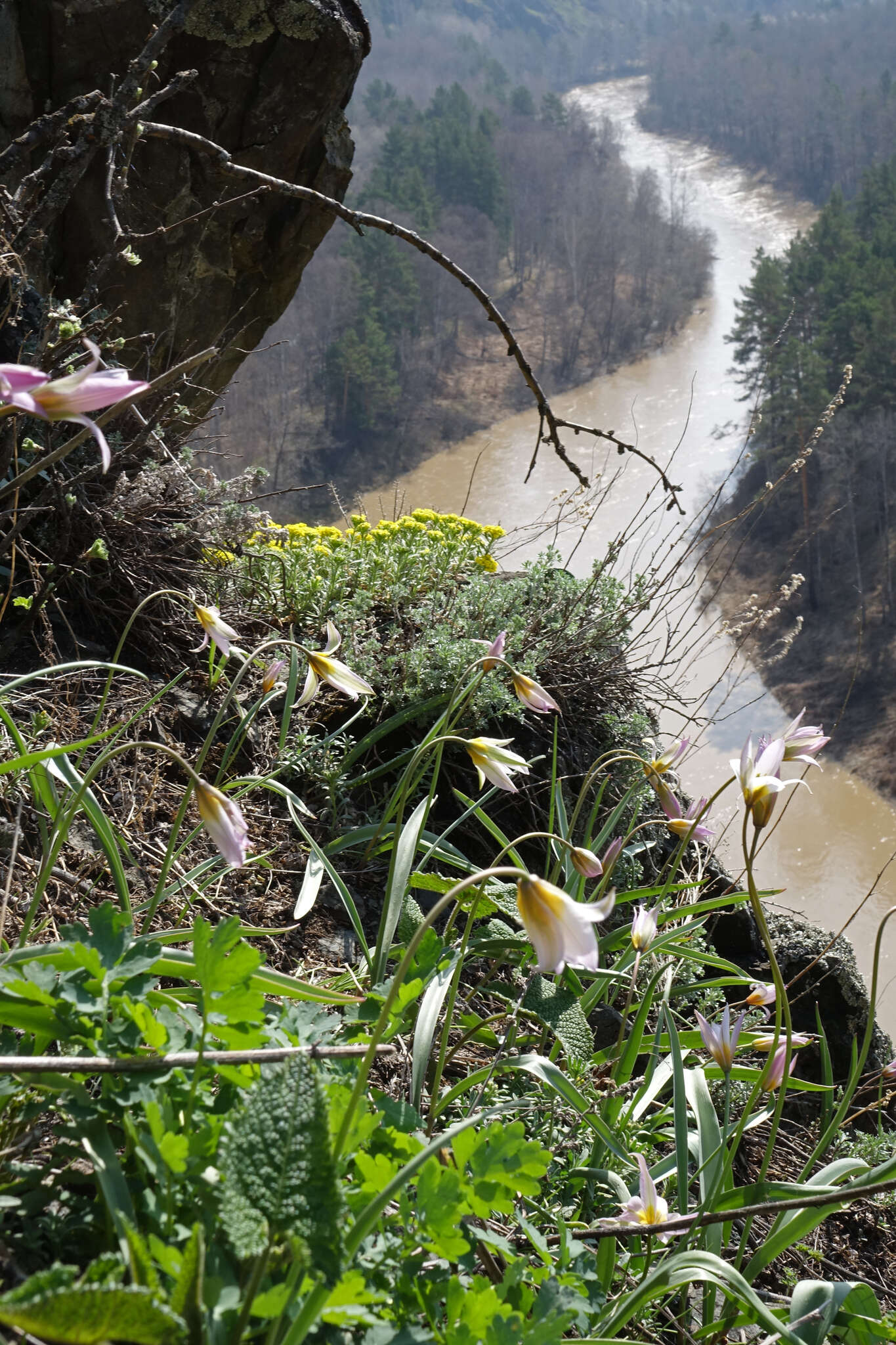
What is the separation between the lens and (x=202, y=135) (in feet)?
9.81

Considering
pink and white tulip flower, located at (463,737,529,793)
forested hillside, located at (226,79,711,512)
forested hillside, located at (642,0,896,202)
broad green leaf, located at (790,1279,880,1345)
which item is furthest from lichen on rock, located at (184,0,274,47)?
forested hillside, located at (642,0,896,202)

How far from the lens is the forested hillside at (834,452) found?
2264 centimetres

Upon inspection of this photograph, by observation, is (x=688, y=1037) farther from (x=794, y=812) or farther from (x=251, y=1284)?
(x=794, y=812)

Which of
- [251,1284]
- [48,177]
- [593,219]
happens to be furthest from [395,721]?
[593,219]

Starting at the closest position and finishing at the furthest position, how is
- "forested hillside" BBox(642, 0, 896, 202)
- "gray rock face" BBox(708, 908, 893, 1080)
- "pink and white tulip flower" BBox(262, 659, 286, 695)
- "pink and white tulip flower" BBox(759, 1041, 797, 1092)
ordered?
"pink and white tulip flower" BBox(759, 1041, 797, 1092) → "pink and white tulip flower" BBox(262, 659, 286, 695) → "gray rock face" BBox(708, 908, 893, 1080) → "forested hillside" BBox(642, 0, 896, 202)

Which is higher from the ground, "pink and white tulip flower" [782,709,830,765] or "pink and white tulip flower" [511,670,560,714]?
"pink and white tulip flower" [782,709,830,765]

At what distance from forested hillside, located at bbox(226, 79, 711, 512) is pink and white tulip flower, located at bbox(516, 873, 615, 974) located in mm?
25307

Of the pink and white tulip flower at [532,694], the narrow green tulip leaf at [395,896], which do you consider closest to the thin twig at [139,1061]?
the narrow green tulip leaf at [395,896]

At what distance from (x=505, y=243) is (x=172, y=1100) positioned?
45879 millimetres

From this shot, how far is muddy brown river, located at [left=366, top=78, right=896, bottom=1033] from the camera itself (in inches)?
167

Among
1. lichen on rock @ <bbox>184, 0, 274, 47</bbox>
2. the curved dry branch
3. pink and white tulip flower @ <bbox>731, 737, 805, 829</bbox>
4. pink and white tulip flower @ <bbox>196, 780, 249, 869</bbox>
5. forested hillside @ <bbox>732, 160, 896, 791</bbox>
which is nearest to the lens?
pink and white tulip flower @ <bbox>196, 780, 249, 869</bbox>

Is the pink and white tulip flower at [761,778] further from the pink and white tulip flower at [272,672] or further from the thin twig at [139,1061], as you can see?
the pink and white tulip flower at [272,672]

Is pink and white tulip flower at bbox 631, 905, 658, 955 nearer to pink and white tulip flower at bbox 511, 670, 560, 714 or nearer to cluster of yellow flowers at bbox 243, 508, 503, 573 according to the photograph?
pink and white tulip flower at bbox 511, 670, 560, 714

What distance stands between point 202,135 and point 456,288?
38.9 m
